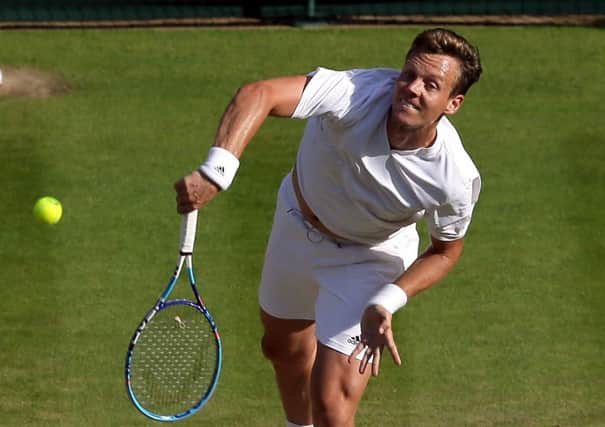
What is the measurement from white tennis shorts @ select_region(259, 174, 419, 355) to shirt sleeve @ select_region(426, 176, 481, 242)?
0.99ft

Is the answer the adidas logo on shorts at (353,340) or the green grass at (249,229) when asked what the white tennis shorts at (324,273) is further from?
the green grass at (249,229)

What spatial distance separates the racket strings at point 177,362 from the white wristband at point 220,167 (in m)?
1.74

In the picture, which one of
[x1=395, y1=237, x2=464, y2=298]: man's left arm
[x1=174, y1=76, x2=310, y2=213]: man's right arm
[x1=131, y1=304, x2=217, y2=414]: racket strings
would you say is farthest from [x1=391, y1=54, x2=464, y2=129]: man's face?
[x1=131, y1=304, x2=217, y2=414]: racket strings

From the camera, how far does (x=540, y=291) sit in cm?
911

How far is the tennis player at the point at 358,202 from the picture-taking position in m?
5.62

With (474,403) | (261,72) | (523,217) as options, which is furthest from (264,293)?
(261,72)

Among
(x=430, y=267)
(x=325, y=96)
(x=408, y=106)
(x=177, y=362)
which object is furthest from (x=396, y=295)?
(x=177, y=362)

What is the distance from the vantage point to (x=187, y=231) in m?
5.72

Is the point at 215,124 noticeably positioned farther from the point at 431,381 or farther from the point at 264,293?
the point at 264,293

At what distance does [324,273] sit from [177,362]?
2.90 feet

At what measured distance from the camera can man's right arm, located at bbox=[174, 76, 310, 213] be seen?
4875 millimetres

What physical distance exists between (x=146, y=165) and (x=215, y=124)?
0.80 m

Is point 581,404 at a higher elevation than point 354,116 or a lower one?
lower

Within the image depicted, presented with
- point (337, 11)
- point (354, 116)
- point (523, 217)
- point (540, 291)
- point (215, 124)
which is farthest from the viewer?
point (337, 11)
